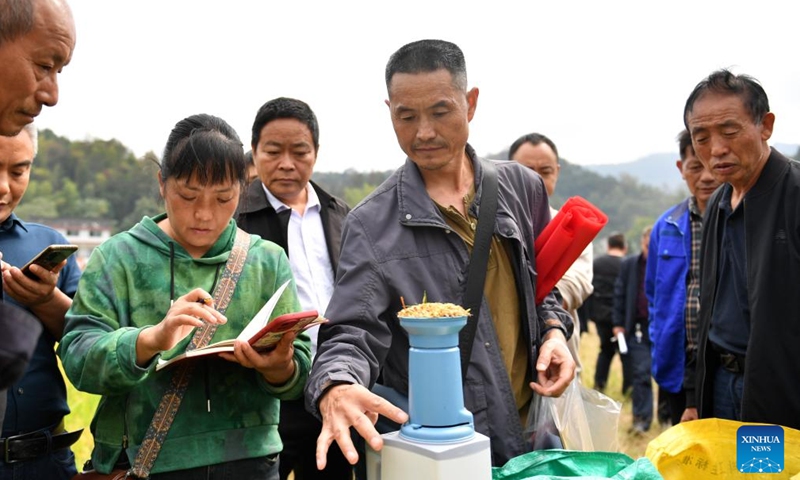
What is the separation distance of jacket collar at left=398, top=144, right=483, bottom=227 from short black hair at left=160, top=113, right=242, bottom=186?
1.85ft

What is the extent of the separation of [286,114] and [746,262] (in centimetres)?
223

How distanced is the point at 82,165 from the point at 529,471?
103 ft

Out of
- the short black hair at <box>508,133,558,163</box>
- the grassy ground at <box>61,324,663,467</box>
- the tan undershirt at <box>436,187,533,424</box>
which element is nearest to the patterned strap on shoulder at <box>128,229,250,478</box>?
the tan undershirt at <box>436,187,533,424</box>

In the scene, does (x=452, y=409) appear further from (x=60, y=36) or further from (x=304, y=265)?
(x=304, y=265)

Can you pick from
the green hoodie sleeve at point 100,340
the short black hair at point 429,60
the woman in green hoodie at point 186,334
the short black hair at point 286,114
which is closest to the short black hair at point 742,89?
the short black hair at point 429,60

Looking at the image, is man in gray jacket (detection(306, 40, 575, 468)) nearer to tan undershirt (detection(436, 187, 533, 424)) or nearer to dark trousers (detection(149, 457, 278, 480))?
tan undershirt (detection(436, 187, 533, 424))

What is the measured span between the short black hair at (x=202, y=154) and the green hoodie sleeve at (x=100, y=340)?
372 millimetres

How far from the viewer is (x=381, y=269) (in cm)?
248

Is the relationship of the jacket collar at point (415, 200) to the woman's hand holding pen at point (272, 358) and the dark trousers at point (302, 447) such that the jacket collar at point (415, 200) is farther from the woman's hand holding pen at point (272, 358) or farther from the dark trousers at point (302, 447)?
the dark trousers at point (302, 447)

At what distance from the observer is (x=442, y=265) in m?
2.56

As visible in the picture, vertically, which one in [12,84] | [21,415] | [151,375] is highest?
[12,84]

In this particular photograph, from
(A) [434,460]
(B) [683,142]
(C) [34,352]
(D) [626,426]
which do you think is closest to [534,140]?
(B) [683,142]

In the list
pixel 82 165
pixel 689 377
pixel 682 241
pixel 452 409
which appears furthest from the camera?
pixel 82 165

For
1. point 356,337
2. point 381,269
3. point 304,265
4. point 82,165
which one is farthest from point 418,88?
point 82,165
